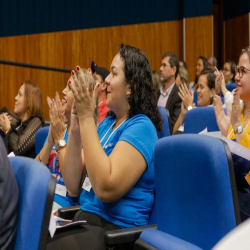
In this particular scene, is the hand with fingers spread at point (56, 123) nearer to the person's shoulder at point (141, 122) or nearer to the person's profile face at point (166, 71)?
the person's shoulder at point (141, 122)

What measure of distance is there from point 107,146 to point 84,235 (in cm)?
40

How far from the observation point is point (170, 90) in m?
4.47

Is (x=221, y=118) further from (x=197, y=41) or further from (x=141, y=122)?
(x=197, y=41)

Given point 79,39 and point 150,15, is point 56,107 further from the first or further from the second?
point 150,15

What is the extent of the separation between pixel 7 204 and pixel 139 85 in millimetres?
917

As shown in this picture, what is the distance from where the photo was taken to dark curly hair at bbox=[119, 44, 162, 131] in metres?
1.79

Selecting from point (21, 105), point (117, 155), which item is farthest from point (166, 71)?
point (117, 155)

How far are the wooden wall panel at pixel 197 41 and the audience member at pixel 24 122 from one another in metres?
4.61

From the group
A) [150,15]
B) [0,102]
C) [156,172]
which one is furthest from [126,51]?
[150,15]

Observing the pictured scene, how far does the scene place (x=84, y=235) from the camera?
157 cm

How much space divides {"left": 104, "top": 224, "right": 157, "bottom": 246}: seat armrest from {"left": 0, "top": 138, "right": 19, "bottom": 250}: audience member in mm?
453

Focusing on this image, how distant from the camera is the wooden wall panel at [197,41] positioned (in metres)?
7.64

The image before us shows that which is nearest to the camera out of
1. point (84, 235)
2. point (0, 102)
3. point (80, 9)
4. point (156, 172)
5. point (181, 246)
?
point (181, 246)

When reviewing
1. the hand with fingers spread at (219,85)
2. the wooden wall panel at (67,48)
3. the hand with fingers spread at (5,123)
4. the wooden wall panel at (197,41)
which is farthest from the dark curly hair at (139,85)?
the wooden wall panel at (197,41)
